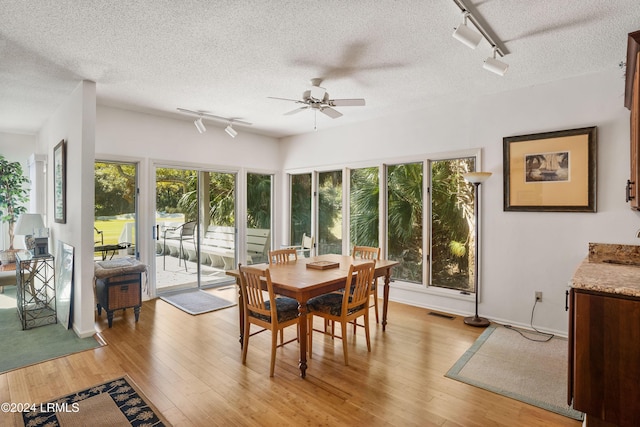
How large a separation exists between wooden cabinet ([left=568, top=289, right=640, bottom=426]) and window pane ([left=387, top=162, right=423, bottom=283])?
2858 millimetres

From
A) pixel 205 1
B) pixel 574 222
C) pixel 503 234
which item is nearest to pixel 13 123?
pixel 205 1

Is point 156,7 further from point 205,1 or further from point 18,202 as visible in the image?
point 18,202

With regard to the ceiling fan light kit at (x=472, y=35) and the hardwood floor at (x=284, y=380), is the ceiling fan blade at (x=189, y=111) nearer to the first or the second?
the hardwood floor at (x=284, y=380)

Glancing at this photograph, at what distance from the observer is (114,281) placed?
379 centimetres

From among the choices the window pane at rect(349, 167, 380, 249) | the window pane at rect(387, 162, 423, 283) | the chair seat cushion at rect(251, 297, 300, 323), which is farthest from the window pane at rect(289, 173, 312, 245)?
the chair seat cushion at rect(251, 297, 300, 323)

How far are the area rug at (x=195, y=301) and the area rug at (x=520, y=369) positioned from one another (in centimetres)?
312

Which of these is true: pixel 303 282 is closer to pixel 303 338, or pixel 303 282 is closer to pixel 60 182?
pixel 303 338

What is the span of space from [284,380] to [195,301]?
8.79 ft

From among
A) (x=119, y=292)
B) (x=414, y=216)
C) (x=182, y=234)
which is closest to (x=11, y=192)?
(x=182, y=234)

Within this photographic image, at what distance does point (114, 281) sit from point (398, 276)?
3.75 metres

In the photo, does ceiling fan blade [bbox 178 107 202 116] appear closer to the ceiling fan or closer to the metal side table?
the ceiling fan

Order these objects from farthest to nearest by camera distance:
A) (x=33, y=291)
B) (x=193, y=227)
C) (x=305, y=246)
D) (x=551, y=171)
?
(x=305, y=246), (x=193, y=227), (x=33, y=291), (x=551, y=171)

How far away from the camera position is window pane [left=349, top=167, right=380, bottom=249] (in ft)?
17.5

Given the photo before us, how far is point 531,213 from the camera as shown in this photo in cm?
381
